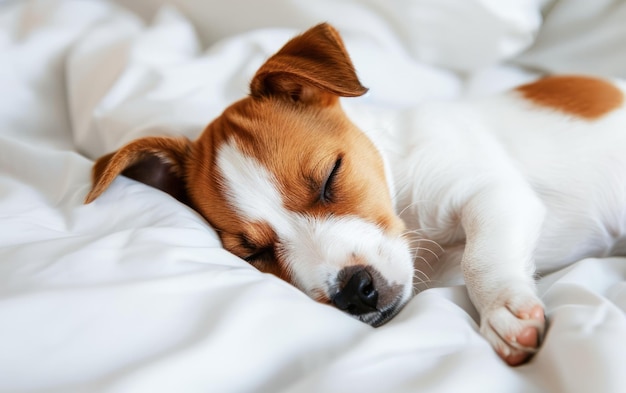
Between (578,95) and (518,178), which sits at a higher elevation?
(578,95)

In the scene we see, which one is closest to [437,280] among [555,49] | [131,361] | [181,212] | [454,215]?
[454,215]

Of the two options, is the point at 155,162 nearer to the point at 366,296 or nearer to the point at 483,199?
the point at 366,296

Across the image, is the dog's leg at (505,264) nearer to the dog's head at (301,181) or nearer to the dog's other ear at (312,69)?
the dog's head at (301,181)

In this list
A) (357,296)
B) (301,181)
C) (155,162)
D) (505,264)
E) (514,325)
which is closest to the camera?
(514,325)

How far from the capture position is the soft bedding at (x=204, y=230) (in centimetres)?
98

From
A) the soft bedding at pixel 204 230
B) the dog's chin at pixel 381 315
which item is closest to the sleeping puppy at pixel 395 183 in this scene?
the dog's chin at pixel 381 315

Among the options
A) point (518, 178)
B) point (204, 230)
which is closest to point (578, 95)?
point (518, 178)

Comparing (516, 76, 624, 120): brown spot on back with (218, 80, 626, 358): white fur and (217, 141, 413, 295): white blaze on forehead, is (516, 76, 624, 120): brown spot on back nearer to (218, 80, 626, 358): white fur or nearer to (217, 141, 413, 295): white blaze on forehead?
(218, 80, 626, 358): white fur

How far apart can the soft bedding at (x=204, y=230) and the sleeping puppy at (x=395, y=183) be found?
0.36 feet

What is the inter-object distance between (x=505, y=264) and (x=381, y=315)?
327 millimetres

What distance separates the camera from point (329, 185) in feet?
5.32

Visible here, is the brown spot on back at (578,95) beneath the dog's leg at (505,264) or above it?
above

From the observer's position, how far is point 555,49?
2572mm

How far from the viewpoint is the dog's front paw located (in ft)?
3.81
